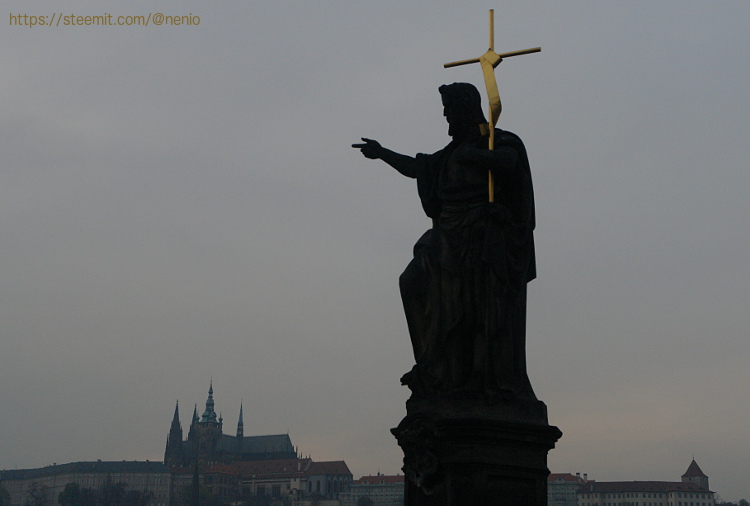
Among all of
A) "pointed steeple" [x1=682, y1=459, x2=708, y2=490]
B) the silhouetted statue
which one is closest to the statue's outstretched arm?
the silhouetted statue

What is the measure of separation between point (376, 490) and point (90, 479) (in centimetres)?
5289

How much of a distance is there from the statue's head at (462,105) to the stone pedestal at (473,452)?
197 cm

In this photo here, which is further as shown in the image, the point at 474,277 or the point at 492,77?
the point at 492,77

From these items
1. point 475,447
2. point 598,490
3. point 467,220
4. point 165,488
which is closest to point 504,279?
point 467,220

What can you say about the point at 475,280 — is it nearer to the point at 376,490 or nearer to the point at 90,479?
the point at 376,490

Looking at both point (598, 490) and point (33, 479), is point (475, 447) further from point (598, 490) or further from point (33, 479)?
point (33, 479)

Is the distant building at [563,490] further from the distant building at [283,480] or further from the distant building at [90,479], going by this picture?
the distant building at [90,479]

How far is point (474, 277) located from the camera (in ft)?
22.2

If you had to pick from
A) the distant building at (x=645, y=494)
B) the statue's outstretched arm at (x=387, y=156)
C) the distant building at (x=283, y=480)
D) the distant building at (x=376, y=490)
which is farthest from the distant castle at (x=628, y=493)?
the statue's outstretched arm at (x=387, y=156)

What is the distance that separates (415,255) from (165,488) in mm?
181585

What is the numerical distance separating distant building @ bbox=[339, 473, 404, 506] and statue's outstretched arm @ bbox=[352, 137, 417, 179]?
164 m

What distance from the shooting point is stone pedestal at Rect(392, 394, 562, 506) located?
6.39 m

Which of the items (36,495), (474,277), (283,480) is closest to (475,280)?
(474,277)

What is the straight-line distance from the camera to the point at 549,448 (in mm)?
6832
